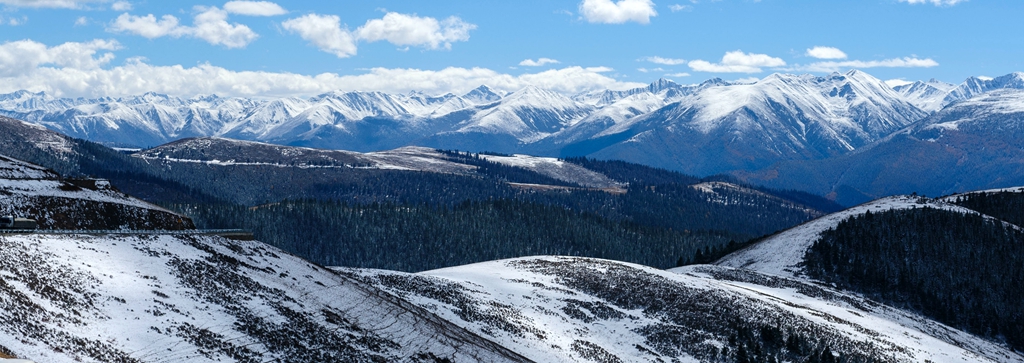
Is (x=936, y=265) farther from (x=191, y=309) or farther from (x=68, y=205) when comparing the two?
(x=191, y=309)

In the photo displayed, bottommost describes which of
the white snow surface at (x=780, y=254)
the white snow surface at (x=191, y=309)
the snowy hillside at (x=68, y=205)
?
the white snow surface at (x=780, y=254)

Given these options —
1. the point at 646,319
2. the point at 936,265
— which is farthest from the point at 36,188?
the point at 936,265

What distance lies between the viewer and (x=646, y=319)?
96375mm

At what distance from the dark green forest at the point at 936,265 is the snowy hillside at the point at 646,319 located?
37870 mm

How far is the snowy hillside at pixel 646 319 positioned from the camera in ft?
276

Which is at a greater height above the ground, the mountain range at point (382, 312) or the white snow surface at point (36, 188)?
the white snow surface at point (36, 188)

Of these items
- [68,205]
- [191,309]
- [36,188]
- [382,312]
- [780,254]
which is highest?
[36,188]

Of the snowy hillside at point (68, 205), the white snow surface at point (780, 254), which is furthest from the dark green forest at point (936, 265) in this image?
the snowy hillside at point (68, 205)

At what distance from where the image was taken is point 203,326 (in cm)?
5231

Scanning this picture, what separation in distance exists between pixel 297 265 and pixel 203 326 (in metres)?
23.0

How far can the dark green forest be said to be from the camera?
524 ft

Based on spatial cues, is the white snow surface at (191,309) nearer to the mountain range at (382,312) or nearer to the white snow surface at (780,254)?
the mountain range at (382,312)

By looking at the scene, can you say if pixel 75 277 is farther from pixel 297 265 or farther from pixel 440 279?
pixel 440 279

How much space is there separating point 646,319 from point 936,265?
10689 centimetres
